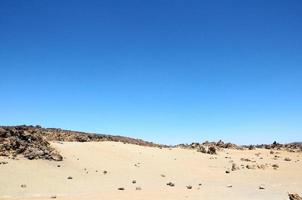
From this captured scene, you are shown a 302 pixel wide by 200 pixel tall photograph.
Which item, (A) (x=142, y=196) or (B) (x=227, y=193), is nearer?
(A) (x=142, y=196)

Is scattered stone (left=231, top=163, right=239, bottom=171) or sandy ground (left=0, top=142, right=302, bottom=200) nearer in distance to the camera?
sandy ground (left=0, top=142, right=302, bottom=200)

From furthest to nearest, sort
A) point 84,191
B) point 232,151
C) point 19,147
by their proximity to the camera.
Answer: point 232,151
point 19,147
point 84,191

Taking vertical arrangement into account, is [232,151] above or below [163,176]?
above

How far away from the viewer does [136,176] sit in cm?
2133

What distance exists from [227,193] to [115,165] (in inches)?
268

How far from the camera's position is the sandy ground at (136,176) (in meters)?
17.4

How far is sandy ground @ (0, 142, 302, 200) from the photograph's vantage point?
684 inches

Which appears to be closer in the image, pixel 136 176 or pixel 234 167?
pixel 136 176

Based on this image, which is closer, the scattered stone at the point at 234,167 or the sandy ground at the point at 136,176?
the sandy ground at the point at 136,176

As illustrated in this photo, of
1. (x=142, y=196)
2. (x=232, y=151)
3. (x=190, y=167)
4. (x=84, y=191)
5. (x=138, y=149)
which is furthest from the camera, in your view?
(x=232, y=151)

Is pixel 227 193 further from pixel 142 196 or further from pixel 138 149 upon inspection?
pixel 138 149

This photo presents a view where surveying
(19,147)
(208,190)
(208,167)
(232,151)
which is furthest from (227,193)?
(232,151)

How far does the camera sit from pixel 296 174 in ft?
82.3

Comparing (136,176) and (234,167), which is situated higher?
(234,167)
